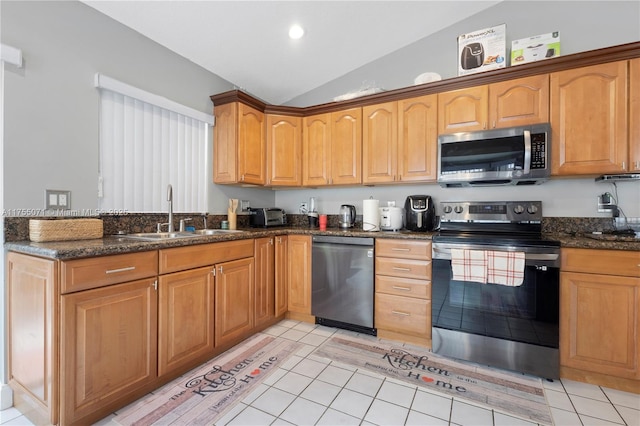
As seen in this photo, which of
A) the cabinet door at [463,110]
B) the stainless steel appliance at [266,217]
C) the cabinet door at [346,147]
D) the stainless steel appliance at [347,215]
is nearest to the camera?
the cabinet door at [463,110]

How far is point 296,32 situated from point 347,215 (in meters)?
1.73

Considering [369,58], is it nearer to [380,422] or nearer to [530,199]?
[530,199]

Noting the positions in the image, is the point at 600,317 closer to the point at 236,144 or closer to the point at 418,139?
the point at 418,139

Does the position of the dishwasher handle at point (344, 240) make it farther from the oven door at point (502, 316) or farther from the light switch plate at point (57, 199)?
the light switch plate at point (57, 199)

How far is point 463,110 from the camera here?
2.43 meters

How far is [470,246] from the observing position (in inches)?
80.9

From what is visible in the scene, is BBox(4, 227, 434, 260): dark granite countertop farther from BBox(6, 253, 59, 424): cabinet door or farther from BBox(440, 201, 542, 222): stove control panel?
BBox(440, 201, 542, 222): stove control panel

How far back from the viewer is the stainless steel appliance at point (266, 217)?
10.1 ft

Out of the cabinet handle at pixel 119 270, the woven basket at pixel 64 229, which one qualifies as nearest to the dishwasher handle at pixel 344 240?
the cabinet handle at pixel 119 270

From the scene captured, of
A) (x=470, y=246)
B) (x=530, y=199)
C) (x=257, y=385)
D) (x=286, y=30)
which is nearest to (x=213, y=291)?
(x=257, y=385)

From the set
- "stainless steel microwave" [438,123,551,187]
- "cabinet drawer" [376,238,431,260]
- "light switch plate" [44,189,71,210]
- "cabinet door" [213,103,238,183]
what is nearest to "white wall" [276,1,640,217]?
"stainless steel microwave" [438,123,551,187]

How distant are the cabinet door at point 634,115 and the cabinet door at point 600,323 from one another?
830 millimetres

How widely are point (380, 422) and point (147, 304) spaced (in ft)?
4.67

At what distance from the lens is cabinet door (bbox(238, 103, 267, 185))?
2.81m
